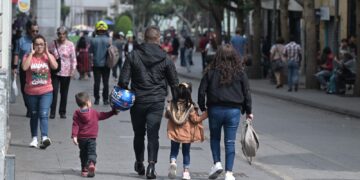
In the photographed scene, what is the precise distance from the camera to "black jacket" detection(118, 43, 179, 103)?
11.3m

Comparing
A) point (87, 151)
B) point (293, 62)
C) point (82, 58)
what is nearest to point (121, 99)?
point (87, 151)

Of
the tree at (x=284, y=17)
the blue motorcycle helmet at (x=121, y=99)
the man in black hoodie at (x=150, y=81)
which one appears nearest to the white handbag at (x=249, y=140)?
the man in black hoodie at (x=150, y=81)

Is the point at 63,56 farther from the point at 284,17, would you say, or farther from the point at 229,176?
the point at 284,17

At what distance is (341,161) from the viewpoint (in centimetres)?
1373

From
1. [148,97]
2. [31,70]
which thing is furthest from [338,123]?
[148,97]

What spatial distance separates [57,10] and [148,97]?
33.2m

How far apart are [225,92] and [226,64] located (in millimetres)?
327

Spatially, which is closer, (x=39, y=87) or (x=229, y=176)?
(x=229, y=176)

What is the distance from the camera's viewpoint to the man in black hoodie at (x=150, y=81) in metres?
11.3

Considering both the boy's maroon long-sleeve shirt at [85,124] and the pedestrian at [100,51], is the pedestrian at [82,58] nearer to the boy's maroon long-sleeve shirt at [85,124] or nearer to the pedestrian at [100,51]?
the pedestrian at [100,51]

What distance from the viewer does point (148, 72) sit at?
11305 millimetres

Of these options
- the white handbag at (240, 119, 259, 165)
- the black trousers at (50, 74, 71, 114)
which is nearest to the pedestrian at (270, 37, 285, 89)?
the black trousers at (50, 74, 71, 114)

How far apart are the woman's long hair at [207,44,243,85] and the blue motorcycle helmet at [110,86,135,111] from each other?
3.26 feet

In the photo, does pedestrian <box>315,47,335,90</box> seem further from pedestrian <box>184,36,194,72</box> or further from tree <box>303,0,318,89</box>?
pedestrian <box>184,36,194,72</box>
